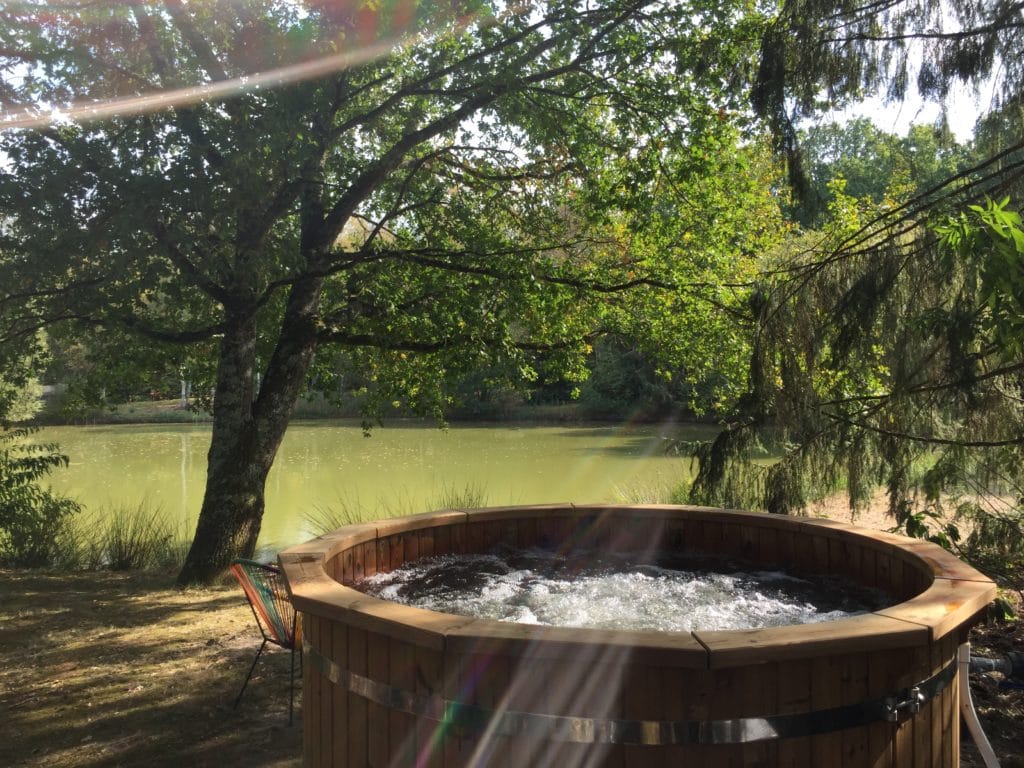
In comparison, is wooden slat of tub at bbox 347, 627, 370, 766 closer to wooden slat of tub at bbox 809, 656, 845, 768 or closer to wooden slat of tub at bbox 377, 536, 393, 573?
wooden slat of tub at bbox 809, 656, 845, 768

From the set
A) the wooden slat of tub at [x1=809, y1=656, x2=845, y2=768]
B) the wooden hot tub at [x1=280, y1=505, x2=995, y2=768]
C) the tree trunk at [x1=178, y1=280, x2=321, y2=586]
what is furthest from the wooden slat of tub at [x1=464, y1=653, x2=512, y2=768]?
the tree trunk at [x1=178, y1=280, x2=321, y2=586]

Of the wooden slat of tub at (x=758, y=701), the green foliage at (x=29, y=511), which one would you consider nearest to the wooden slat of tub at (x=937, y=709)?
the wooden slat of tub at (x=758, y=701)

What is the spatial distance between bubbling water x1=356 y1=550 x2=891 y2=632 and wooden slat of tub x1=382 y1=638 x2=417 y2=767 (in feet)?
3.73

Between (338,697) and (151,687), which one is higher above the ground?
(338,697)

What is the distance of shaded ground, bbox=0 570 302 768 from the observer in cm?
347

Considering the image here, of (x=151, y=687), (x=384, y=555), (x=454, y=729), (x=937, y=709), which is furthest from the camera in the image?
(x=151, y=687)

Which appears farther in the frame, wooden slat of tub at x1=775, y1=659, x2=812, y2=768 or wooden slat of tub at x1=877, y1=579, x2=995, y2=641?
wooden slat of tub at x1=877, y1=579, x2=995, y2=641

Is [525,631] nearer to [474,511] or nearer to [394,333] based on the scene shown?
[474,511]

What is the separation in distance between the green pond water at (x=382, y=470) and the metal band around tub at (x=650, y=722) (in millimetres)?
7350

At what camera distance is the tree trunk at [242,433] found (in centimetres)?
688

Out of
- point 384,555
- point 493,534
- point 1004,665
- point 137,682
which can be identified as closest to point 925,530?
point 1004,665

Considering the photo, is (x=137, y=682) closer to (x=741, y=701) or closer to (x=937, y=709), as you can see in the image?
(x=741, y=701)

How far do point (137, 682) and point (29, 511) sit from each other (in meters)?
4.12

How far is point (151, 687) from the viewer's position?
4238 millimetres
